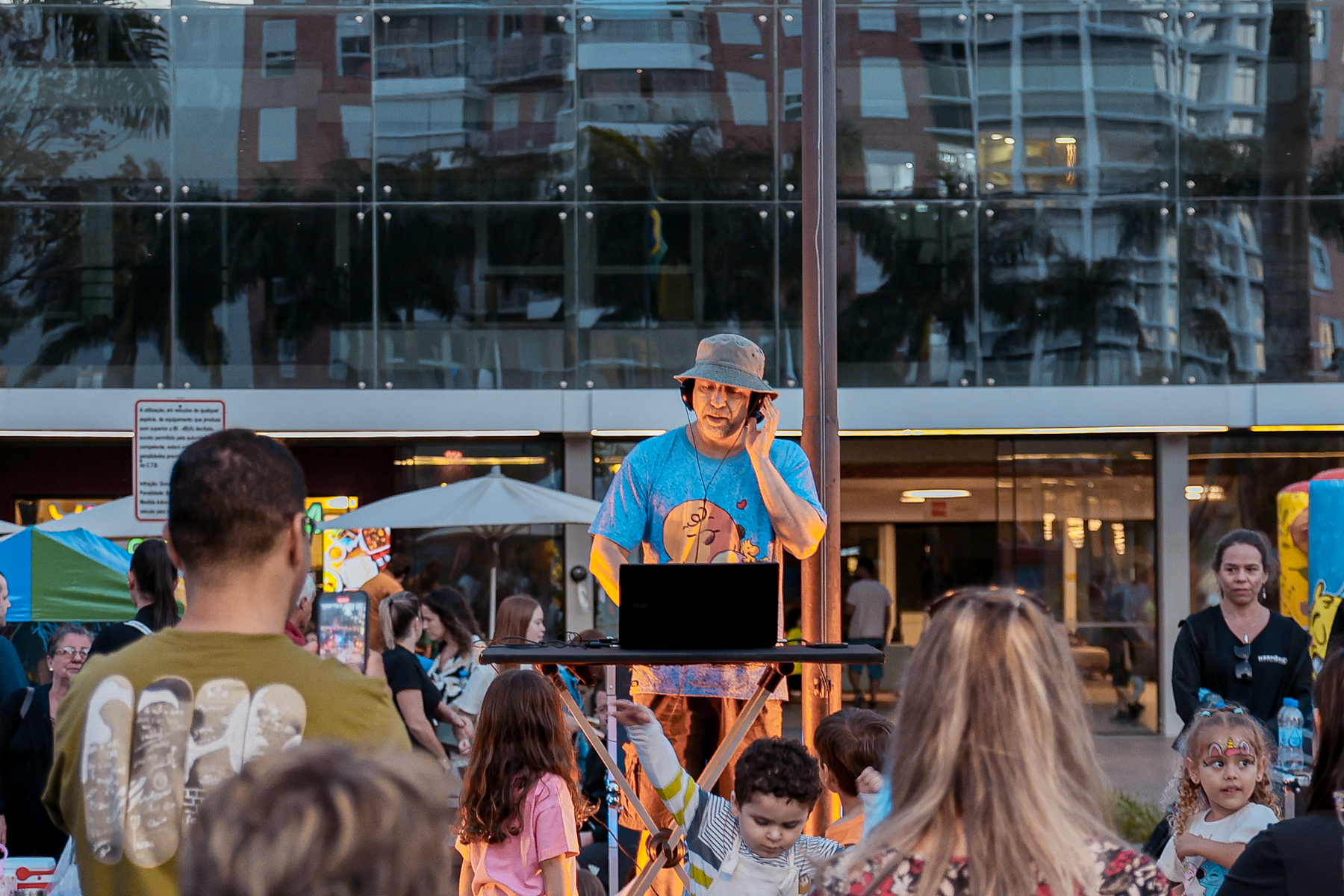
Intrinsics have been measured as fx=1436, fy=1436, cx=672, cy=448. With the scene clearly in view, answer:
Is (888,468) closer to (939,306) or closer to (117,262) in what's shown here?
(939,306)

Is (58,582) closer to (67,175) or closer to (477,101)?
(67,175)

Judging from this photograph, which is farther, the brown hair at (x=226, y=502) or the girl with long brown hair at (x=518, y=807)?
the girl with long brown hair at (x=518, y=807)

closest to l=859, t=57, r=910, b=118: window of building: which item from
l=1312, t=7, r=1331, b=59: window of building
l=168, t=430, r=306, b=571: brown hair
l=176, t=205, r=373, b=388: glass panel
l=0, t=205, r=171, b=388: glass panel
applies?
l=1312, t=7, r=1331, b=59: window of building

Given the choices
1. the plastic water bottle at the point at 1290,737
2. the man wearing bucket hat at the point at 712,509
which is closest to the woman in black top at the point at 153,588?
the man wearing bucket hat at the point at 712,509

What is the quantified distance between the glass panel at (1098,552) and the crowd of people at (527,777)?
10887 millimetres

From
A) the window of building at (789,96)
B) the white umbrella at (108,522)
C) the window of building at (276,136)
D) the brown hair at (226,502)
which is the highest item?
the window of building at (789,96)

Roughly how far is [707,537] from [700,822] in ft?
3.88

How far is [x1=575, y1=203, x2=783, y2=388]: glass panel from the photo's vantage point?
585 inches

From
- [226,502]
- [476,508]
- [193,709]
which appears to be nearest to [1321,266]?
[476,508]

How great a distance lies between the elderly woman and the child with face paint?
4.23 meters

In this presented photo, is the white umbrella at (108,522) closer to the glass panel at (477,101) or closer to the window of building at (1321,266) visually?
the glass panel at (477,101)

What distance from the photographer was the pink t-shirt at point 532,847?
15.1 ft

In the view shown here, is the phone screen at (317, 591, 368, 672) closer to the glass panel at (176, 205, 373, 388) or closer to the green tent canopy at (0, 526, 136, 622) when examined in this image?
the green tent canopy at (0, 526, 136, 622)

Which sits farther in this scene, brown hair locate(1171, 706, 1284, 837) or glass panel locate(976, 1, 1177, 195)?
glass panel locate(976, 1, 1177, 195)
